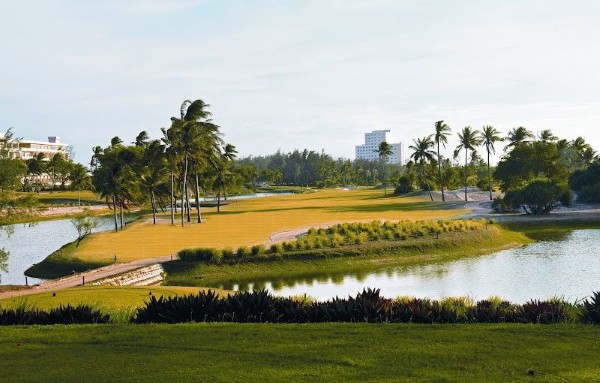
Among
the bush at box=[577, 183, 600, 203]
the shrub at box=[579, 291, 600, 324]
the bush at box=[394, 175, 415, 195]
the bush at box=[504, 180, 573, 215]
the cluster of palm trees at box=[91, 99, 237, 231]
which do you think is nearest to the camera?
the shrub at box=[579, 291, 600, 324]

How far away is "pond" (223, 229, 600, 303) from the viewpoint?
34000 millimetres

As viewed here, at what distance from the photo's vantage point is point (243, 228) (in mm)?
67500

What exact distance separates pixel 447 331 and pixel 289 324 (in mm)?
3662

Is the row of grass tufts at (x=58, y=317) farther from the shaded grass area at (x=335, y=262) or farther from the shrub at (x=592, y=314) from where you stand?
the shaded grass area at (x=335, y=262)

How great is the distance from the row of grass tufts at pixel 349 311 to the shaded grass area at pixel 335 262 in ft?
77.3

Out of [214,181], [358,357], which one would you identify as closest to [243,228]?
[214,181]

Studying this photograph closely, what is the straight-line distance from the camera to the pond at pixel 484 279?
3400 cm

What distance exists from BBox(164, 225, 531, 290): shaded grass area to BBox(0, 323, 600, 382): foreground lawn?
25.9 metres

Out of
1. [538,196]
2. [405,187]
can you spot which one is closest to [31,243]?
[538,196]

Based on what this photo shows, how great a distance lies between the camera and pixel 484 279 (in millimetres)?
38469

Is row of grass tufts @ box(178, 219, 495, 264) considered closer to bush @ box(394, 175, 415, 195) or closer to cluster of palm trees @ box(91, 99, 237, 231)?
cluster of palm trees @ box(91, 99, 237, 231)

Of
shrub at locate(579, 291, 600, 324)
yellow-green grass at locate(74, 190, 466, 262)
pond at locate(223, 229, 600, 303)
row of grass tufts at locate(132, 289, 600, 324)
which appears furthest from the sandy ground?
shrub at locate(579, 291, 600, 324)

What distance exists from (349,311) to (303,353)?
3506mm

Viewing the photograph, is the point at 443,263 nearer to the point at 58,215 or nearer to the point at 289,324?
the point at 289,324
